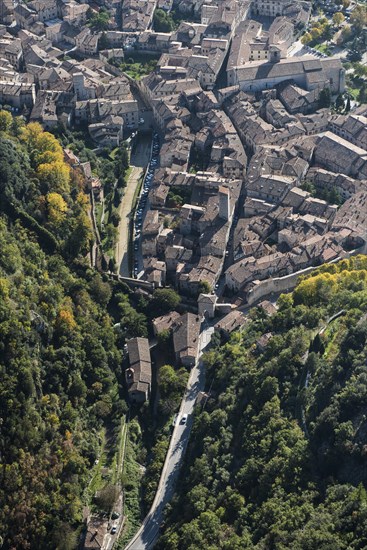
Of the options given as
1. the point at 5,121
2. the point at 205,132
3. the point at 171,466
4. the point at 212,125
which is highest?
the point at 5,121

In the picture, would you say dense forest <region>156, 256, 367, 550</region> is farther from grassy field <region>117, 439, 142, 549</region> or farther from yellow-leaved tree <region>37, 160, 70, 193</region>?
yellow-leaved tree <region>37, 160, 70, 193</region>

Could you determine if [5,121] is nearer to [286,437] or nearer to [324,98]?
[324,98]

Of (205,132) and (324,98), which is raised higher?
(324,98)

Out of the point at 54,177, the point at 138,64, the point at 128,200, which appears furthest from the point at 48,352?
the point at 138,64

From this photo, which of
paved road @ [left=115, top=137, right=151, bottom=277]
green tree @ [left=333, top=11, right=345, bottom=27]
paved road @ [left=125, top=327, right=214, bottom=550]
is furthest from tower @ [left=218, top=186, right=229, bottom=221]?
green tree @ [left=333, top=11, right=345, bottom=27]

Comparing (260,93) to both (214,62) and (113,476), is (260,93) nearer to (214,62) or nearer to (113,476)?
(214,62)

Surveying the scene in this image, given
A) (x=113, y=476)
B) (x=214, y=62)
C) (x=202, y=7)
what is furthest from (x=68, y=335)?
(x=202, y=7)
